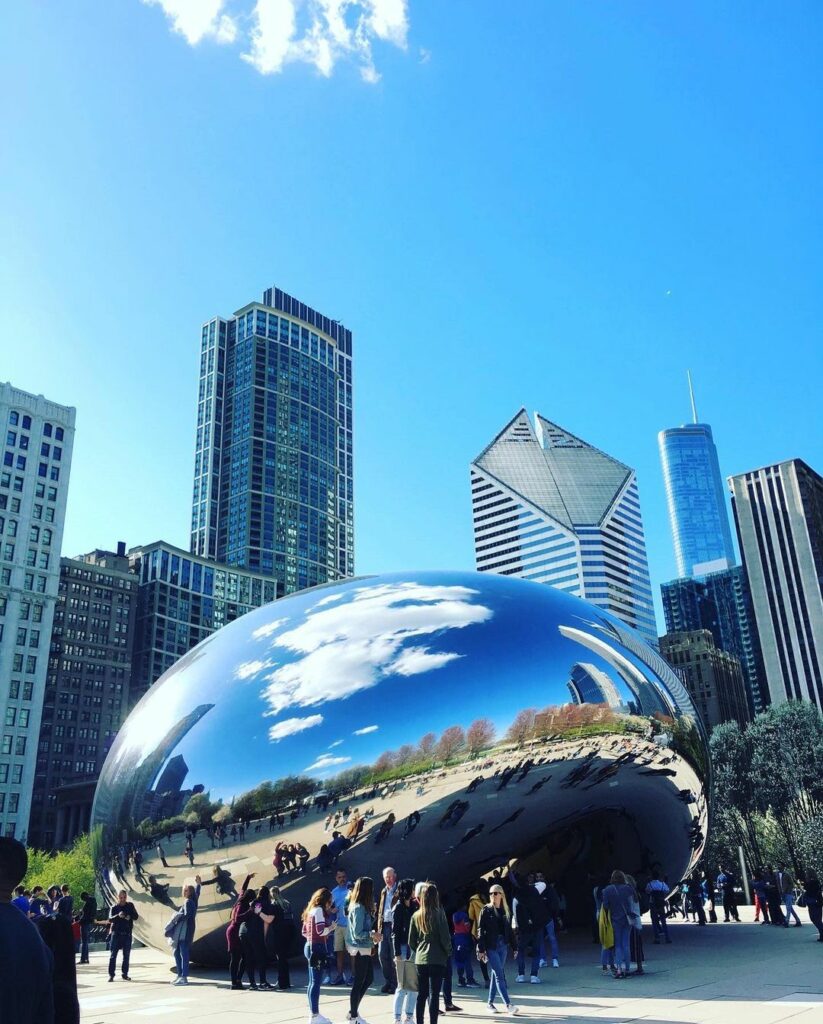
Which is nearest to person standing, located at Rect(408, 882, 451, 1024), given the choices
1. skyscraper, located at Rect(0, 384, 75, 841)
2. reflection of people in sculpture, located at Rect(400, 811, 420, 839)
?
reflection of people in sculpture, located at Rect(400, 811, 420, 839)

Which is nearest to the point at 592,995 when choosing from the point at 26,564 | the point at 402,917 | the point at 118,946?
the point at 402,917

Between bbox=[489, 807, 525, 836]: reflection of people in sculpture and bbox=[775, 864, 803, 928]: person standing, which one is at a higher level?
bbox=[489, 807, 525, 836]: reflection of people in sculpture

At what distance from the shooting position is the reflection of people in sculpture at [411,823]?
420 inches

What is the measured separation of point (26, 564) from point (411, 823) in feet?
321

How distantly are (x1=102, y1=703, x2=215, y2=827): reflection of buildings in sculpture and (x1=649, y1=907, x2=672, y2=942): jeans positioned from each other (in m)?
8.41

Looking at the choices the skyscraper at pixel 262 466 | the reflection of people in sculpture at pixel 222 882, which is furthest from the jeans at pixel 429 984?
the skyscraper at pixel 262 466

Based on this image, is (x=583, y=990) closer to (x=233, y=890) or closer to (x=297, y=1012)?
(x=297, y=1012)

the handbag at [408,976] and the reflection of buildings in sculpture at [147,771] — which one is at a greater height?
the reflection of buildings in sculpture at [147,771]

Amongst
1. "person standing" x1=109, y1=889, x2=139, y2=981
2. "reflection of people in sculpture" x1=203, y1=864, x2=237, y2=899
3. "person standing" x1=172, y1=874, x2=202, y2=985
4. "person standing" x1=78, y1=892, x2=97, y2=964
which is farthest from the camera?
"person standing" x1=78, y1=892, x2=97, y2=964

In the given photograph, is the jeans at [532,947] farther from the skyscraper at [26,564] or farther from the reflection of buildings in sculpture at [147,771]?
the skyscraper at [26,564]

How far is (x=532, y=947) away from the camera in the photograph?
11.1m

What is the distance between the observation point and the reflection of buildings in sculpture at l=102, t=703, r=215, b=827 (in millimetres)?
11195

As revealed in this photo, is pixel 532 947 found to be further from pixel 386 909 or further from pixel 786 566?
pixel 786 566

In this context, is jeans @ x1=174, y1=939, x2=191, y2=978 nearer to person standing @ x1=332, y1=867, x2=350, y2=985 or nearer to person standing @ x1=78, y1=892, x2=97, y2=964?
person standing @ x1=332, y1=867, x2=350, y2=985
